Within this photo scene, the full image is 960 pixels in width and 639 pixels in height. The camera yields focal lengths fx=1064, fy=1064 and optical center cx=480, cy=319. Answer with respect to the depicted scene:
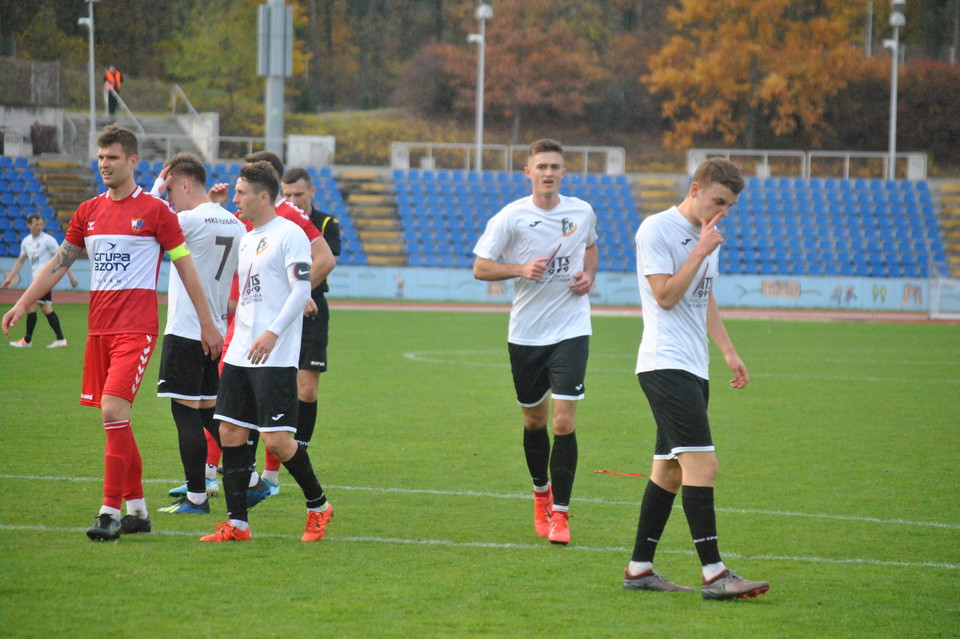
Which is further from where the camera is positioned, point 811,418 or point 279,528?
point 811,418

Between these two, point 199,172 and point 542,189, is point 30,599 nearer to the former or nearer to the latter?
point 199,172

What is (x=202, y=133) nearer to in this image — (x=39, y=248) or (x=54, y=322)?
(x=39, y=248)

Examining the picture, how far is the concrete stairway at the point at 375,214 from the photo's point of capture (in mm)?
33281

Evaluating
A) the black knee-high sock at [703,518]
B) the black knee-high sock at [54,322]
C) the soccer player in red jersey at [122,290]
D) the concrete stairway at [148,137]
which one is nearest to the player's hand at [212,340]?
the soccer player in red jersey at [122,290]

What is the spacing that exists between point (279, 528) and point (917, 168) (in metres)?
35.8

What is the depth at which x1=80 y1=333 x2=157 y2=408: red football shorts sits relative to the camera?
238 inches

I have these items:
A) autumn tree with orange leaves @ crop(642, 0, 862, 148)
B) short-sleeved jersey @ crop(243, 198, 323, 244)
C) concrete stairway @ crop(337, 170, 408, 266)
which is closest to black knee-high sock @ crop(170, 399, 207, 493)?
short-sleeved jersey @ crop(243, 198, 323, 244)

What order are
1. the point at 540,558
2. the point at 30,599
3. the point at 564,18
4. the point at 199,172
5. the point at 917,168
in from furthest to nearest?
the point at 564,18 < the point at 917,168 < the point at 199,172 < the point at 540,558 < the point at 30,599

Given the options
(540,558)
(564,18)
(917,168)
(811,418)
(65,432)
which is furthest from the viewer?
(564,18)

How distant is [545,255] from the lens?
6.75 metres

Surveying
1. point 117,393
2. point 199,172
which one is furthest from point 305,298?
point 199,172

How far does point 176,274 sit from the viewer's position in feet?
22.0

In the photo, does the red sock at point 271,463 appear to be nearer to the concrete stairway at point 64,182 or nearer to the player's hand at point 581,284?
the player's hand at point 581,284

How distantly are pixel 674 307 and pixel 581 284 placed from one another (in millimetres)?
1463
